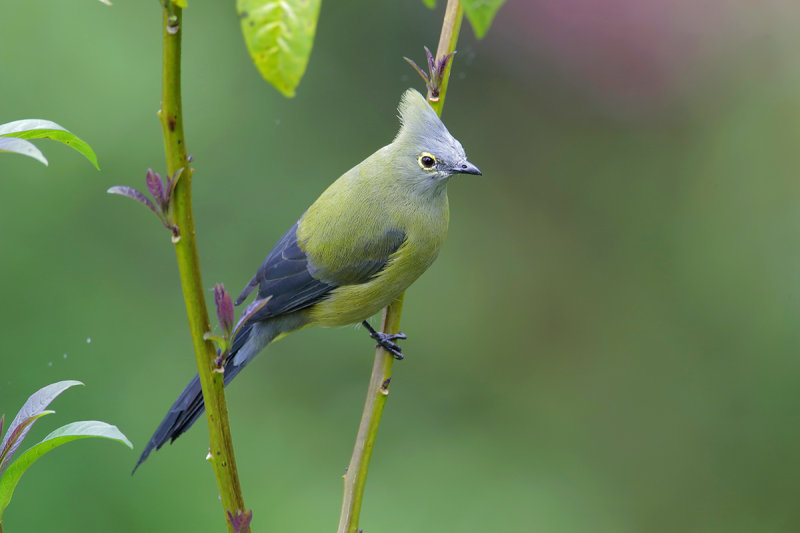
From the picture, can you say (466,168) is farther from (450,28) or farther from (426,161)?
(450,28)

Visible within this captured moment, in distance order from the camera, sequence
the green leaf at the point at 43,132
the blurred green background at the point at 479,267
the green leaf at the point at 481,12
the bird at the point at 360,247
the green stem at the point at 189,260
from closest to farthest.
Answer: the green leaf at the point at 481,12 < the green stem at the point at 189,260 < the green leaf at the point at 43,132 < the bird at the point at 360,247 < the blurred green background at the point at 479,267

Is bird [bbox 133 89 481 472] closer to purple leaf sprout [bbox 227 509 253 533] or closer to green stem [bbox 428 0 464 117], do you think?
green stem [bbox 428 0 464 117]

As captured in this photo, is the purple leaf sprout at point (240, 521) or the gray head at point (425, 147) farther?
the gray head at point (425, 147)

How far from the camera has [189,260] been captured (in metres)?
1.12

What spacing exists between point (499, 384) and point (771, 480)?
1.33m

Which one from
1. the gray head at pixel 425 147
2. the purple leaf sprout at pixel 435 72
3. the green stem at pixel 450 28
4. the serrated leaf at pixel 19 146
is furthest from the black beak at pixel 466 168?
the serrated leaf at pixel 19 146

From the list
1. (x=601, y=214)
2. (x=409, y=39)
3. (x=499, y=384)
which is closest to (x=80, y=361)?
(x=499, y=384)

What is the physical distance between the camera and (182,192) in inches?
43.5

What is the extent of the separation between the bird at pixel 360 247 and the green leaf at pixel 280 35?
69.0 inches

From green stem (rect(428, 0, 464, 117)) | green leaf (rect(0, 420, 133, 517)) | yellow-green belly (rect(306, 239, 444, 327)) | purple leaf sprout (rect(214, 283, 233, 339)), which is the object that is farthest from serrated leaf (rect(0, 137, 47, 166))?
yellow-green belly (rect(306, 239, 444, 327))

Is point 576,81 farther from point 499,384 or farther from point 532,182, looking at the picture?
point 499,384

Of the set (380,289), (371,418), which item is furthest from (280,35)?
(380,289)

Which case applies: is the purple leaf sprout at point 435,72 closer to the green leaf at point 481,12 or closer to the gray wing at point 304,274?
the gray wing at point 304,274

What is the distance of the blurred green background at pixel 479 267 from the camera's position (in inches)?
146
